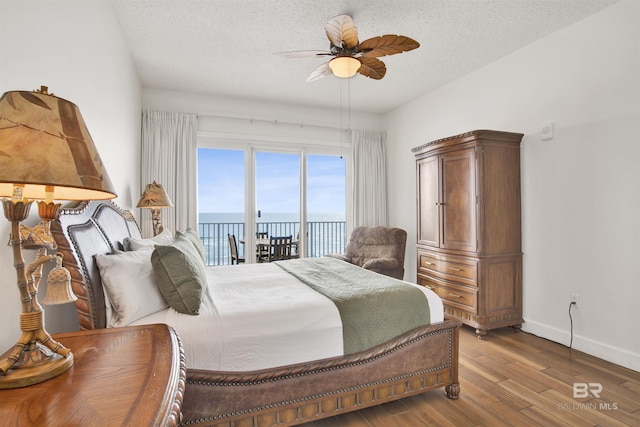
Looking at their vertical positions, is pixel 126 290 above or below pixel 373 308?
above

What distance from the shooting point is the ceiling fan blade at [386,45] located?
2.29 metres

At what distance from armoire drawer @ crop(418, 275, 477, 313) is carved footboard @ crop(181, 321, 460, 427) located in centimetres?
130

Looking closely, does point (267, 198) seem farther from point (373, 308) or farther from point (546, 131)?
point (546, 131)

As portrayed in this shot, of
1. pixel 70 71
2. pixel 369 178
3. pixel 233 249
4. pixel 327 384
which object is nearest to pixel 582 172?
pixel 327 384

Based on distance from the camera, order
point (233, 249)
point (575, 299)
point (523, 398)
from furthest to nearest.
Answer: point (233, 249)
point (575, 299)
point (523, 398)

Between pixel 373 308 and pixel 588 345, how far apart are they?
7.31 ft

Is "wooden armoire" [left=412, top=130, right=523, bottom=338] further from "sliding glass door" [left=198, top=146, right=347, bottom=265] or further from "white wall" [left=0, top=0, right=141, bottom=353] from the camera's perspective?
"white wall" [left=0, top=0, right=141, bottom=353]

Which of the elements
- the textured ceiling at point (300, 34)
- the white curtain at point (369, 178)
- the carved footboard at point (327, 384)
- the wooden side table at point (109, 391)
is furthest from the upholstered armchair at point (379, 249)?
the wooden side table at point (109, 391)

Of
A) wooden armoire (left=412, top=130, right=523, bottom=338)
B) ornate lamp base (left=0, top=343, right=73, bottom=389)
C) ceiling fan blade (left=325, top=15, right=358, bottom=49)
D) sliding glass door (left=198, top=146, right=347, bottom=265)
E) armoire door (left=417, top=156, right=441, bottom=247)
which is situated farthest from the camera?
sliding glass door (left=198, top=146, right=347, bottom=265)

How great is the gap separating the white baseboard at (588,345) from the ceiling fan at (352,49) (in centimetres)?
286

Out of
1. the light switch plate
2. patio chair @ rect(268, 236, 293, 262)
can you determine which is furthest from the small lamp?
the light switch plate

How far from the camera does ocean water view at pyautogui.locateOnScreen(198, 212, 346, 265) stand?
15.7 feet

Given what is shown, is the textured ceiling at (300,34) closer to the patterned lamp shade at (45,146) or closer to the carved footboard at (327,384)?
the patterned lamp shade at (45,146)

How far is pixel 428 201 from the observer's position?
3871 mm
